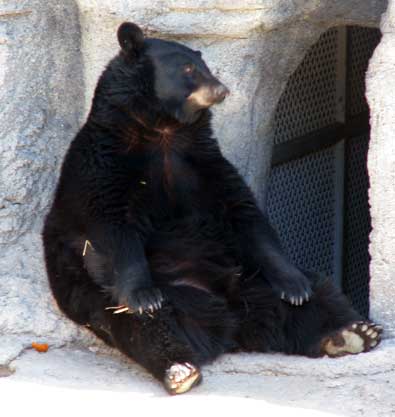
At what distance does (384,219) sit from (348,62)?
2.50 metres

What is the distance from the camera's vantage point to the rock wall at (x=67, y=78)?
543 cm

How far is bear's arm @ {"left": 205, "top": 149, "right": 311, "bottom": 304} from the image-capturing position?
5176mm

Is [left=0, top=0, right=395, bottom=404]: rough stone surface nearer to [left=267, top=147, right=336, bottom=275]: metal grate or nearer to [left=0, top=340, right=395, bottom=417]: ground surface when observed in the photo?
[left=0, top=340, right=395, bottom=417]: ground surface

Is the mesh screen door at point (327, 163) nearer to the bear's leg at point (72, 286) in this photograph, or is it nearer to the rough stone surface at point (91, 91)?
the rough stone surface at point (91, 91)

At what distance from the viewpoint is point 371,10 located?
6062 millimetres

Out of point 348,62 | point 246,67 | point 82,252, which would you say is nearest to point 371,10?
point 246,67

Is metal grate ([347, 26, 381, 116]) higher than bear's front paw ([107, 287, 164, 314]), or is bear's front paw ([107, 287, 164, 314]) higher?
metal grate ([347, 26, 381, 116])

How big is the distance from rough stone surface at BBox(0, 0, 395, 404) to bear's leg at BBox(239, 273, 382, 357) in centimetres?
14

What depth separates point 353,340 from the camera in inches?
194

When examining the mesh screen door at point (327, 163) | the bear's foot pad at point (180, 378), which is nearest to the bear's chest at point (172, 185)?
the bear's foot pad at point (180, 378)

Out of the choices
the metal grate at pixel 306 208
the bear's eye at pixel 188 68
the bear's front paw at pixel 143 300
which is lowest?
the metal grate at pixel 306 208

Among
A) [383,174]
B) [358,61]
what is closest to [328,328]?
[383,174]

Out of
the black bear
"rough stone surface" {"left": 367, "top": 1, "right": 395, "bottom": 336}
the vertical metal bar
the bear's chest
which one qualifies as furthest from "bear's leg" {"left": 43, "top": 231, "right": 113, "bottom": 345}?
the vertical metal bar

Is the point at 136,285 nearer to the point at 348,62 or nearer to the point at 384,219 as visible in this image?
the point at 384,219
